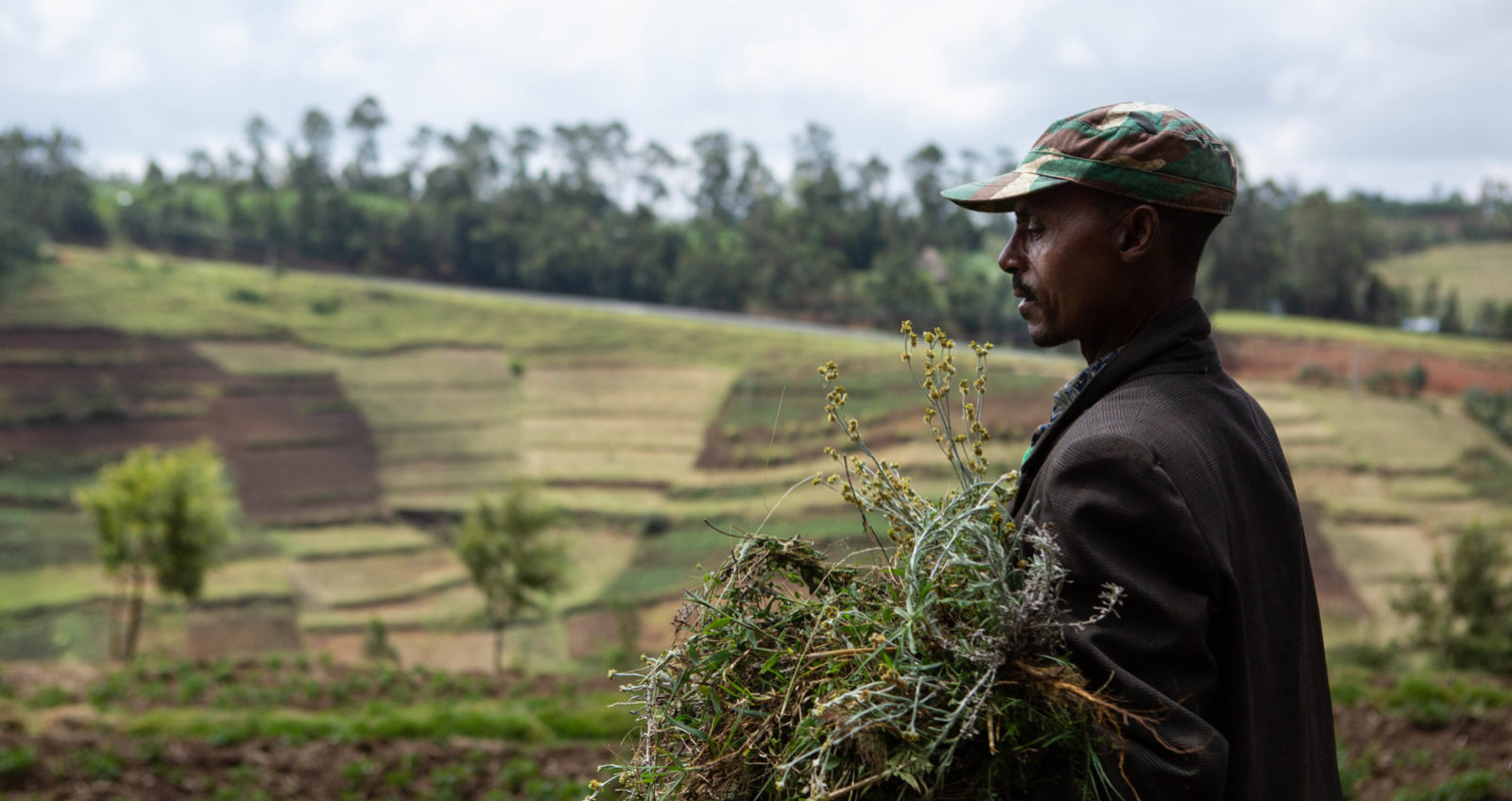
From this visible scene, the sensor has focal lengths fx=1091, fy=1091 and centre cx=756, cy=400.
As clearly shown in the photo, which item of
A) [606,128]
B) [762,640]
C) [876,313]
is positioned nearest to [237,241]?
[606,128]

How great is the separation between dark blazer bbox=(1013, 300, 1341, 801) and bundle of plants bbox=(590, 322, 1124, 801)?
0.14 feet

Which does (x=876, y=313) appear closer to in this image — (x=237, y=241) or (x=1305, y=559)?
(x=237, y=241)

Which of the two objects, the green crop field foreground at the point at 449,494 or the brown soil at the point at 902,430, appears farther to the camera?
the brown soil at the point at 902,430

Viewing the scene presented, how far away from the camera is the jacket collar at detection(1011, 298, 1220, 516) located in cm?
153

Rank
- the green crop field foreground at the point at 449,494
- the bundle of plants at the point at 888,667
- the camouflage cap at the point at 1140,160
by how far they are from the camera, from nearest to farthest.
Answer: the bundle of plants at the point at 888,667 → the camouflage cap at the point at 1140,160 → the green crop field foreground at the point at 449,494

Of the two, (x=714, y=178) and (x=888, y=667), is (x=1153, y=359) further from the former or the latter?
(x=714, y=178)

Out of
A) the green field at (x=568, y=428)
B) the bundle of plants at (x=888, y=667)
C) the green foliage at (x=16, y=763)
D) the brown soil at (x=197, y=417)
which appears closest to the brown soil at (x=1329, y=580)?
the green field at (x=568, y=428)

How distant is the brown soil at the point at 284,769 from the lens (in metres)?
7.40

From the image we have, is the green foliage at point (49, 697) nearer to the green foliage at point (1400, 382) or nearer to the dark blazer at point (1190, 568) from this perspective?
the dark blazer at point (1190, 568)

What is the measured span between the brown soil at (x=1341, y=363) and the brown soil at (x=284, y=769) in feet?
71.7

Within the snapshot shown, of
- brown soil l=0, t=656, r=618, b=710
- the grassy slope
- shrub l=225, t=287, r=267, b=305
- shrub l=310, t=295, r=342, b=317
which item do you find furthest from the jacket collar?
shrub l=225, t=287, r=267, b=305

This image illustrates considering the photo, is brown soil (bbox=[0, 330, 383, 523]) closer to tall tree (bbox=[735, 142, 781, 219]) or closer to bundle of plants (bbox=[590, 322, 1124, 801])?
tall tree (bbox=[735, 142, 781, 219])

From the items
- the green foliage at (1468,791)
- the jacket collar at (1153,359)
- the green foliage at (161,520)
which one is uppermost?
the jacket collar at (1153,359)

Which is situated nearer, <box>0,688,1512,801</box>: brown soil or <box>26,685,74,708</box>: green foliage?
<box>0,688,1512,801</box>: brown soil
